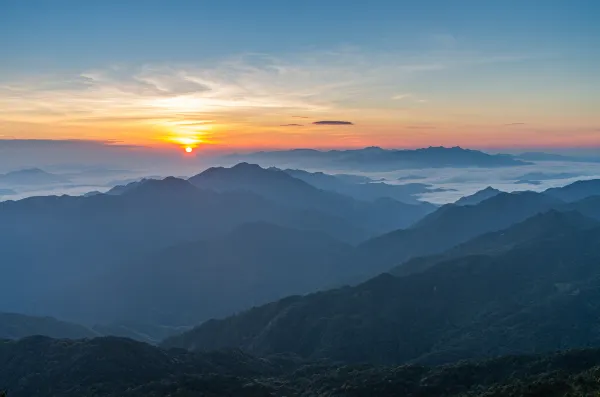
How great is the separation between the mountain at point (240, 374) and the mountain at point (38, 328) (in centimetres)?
A: 8006

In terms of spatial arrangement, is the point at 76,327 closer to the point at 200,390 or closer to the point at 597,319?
the point at 200,390

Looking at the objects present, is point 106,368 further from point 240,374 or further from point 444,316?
point 444,316

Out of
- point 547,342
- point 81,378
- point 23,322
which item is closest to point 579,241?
point 547,342

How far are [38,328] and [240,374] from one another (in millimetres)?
119315

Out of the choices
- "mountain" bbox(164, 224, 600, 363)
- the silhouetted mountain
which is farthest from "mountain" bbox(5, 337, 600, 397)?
"mountain" bbox(164, 224, 600, 363)

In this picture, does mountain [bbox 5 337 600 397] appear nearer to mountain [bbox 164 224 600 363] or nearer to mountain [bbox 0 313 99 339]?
mountain [bbox 164 224 600 363]

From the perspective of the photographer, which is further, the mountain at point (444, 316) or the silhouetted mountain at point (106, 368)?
the mountain at point (444, 316)

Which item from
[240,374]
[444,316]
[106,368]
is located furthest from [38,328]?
[444,316]

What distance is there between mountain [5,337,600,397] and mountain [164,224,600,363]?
35.2 metres

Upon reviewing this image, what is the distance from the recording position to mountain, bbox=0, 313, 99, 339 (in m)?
167

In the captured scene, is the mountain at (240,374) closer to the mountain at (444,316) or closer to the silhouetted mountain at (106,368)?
the silhouetted mountain at (106,368)

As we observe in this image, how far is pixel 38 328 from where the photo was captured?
17288cm

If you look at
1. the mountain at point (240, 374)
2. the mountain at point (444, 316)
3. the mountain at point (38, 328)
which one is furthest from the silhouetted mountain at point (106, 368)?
the mountain at point (38, 328)

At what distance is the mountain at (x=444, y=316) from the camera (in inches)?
4503
